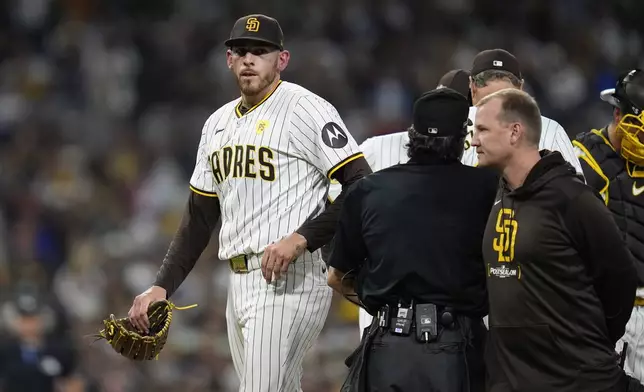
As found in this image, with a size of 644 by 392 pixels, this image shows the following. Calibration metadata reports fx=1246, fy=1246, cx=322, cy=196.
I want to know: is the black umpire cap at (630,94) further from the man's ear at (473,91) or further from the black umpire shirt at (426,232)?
the black umpire shirt at (426,232)

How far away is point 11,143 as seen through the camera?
1248cm

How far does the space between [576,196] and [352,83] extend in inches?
368

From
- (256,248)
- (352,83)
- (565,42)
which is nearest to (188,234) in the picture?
(256,248)

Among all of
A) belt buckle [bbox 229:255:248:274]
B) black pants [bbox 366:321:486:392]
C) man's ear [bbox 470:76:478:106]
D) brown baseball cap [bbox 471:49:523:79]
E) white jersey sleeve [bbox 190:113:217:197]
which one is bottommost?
black pants [bbox 366:321:486:392]

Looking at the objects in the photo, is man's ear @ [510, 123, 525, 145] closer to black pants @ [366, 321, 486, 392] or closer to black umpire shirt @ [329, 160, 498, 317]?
black umpire shirt @ [329, 160, 498, 317]

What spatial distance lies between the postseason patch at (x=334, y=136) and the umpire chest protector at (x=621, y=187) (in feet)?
4.48

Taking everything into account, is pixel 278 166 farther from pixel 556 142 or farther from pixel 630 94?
pixel 630 94

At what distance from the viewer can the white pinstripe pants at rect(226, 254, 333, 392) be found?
5.35 m

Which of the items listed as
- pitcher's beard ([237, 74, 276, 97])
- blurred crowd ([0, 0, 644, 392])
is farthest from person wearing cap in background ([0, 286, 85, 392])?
pitcher's beard ([237, 74, 276, 97])

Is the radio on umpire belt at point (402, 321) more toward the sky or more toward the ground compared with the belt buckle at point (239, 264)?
more toward the ground

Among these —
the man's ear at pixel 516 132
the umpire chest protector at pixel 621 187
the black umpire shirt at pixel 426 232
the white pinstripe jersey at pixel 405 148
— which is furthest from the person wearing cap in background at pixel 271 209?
the umpire chest protector at pixel 621 187

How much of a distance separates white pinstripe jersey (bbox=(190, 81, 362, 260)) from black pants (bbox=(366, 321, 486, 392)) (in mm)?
947

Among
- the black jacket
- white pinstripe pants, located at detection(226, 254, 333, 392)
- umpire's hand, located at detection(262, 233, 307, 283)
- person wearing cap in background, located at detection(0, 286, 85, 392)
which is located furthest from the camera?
person wearing cap in background, located at detection(0, 286, 85, 392)

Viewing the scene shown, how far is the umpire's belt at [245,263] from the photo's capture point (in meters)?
5.49
